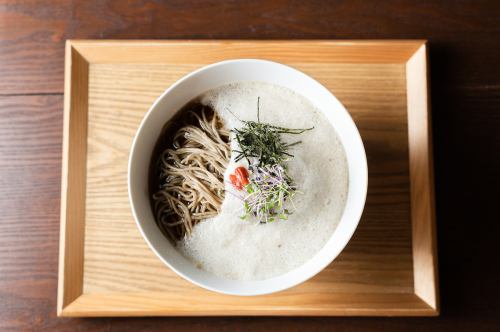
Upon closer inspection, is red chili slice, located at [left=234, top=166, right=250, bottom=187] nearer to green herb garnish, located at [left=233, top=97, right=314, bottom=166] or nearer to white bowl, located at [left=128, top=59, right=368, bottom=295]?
green herb garnish, located at [left=233, top=97, right=314, bottom=166]

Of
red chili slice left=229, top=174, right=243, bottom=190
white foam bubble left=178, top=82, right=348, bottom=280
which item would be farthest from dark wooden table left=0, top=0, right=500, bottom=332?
red chili slice left=229, top=174, right=243, bottom=190

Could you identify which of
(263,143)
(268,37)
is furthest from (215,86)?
(268,37)

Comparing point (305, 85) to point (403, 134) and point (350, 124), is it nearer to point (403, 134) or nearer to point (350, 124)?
point (350, 124)

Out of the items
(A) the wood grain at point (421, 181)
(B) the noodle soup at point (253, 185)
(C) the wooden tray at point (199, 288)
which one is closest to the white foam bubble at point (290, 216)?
(B) the noodle soup at point (253, 185)

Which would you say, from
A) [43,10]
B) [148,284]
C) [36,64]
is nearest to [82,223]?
[148,284]

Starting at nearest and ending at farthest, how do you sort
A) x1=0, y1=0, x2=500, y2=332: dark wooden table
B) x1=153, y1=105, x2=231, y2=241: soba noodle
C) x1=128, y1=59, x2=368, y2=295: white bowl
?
x1=128, y1=59, x2=368, y2=295: white bowl
x1=153, y1=105, x2=231, y2=241: soba noodle
x1=0, y1=0, x2=500, y2=332: dark wooden table

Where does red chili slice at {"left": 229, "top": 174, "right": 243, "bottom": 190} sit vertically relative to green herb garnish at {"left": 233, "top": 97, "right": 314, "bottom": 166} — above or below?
below
